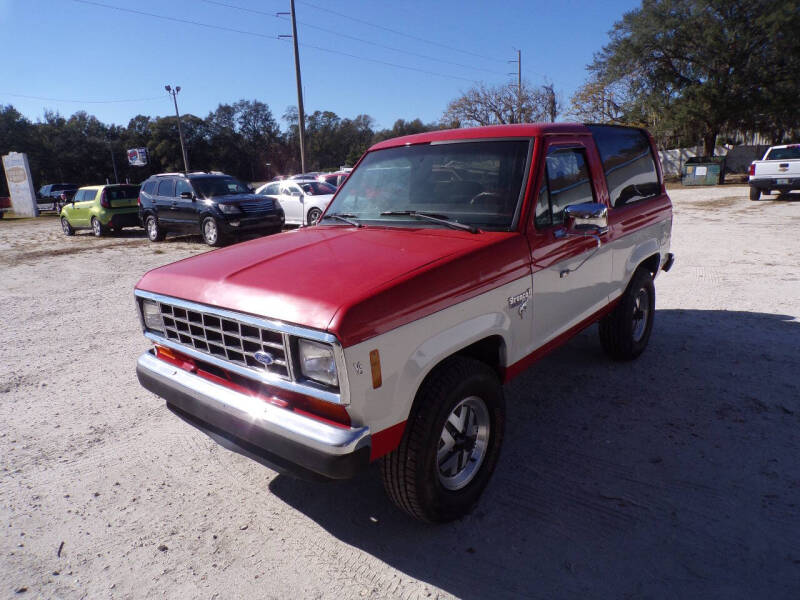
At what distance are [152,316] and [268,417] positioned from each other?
4.23 ft

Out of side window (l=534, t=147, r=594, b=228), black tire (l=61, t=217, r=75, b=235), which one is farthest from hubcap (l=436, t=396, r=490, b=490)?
black tire (l=61, t=217, r=75, b=235)

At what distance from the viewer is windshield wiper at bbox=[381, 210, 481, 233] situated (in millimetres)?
2988

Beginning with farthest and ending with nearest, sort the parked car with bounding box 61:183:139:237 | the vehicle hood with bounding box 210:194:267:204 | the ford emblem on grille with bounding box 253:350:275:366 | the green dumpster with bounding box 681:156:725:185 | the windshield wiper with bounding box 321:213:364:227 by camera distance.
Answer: the green dumpster with bounding box 681:156:725:185 → the parked car with bounding box 61:183:139:237 → the vehicle hood with bounding box 210:194:267:204 → the windshield wiper with bounding box 321:213:364:227 → the ford emblem on grille with bounding box 253:350:275:366

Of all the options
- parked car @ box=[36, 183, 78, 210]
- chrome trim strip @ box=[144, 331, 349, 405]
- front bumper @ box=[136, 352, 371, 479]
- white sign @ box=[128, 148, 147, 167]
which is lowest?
front bumper @ box=[136, 352, 371, 479]

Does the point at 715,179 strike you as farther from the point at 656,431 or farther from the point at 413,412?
the point at 413,412

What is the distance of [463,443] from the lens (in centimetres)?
281

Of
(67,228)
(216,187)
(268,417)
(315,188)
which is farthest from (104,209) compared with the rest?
(268,417)

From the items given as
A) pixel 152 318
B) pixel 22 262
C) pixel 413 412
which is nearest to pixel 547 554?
pixel 413 412

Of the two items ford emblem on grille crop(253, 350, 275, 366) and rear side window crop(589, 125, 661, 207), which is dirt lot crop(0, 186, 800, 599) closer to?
ford emblem on grille crop(253, 350, 275, 366)

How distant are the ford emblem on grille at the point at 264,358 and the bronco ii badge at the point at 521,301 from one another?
1.33 m

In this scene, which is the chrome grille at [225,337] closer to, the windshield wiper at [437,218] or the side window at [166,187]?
the windshield wiper at [437,218]

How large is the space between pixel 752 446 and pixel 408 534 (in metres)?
2.33

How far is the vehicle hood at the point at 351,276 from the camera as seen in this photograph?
7.09 ft

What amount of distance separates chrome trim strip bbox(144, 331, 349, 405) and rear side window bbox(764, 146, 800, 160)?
20.2 meters
